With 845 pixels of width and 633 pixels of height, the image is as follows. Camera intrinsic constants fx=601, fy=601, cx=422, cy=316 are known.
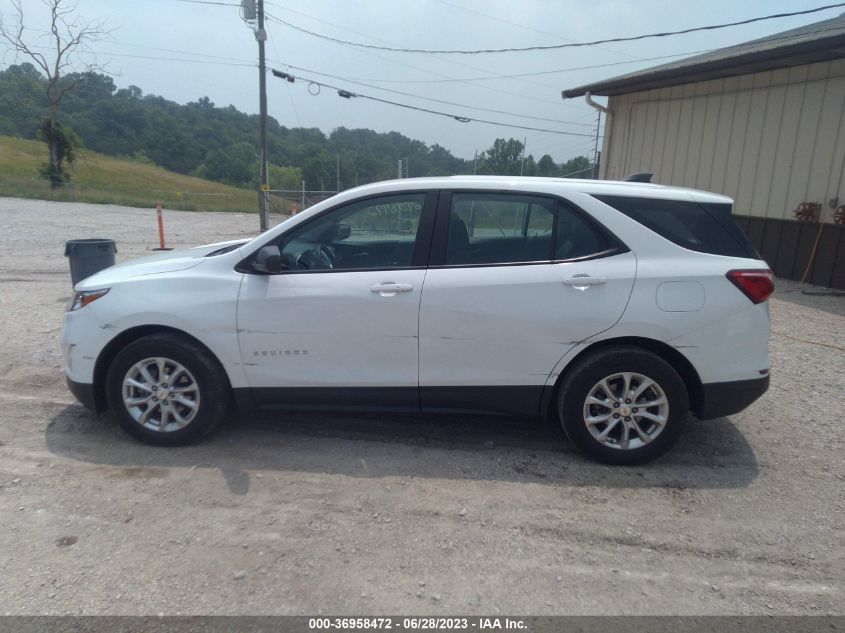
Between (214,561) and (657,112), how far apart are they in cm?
1302

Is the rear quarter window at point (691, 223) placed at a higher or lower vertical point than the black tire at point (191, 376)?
higher

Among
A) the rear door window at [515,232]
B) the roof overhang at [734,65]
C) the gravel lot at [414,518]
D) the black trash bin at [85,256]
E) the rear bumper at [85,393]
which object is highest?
the roof overhang at [734,65]

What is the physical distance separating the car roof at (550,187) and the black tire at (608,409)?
3.36 feet

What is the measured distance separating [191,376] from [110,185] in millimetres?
54637

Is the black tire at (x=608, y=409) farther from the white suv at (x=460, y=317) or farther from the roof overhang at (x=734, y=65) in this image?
the roof overhang at (x=734, y=65)

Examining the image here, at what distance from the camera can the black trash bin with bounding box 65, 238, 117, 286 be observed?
7.79m

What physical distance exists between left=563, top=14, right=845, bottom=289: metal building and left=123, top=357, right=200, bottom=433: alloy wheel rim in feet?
30.6

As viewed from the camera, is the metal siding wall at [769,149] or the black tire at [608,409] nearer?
the black tire at [608,409]

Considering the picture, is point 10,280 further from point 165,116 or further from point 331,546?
point 165,116

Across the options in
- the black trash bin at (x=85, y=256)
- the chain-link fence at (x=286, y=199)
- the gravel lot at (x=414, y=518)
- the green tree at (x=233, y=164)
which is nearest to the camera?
the gravel lot at (x=414, y=518)

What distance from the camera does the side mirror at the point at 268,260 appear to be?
150 inches

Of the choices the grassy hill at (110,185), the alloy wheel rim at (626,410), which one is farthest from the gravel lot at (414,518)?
the grassy hill at (110,185)

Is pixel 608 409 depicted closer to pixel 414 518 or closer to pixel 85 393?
pixel 414 518

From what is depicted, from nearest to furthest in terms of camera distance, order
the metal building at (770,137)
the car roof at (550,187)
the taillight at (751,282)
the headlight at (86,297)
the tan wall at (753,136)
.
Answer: the taillight at (751,282)
the car roof at (550,187)
the headlight at (86,297)
the metal building at (770,137)
the tan wall at (753,136)
